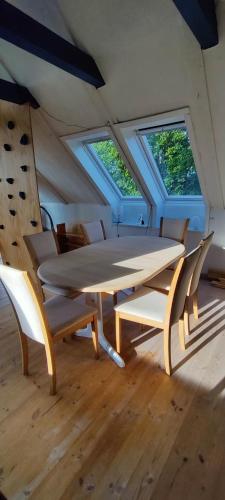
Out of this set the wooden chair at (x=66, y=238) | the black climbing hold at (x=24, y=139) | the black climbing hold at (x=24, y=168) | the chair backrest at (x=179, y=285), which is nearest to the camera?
the chair backrest at (x=179, y=285)

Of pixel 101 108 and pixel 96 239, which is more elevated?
pixel 101 108

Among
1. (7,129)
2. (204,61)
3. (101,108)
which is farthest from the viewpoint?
(7,129)

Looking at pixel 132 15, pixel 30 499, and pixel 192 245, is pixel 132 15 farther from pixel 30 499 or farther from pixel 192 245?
pixel 30 499

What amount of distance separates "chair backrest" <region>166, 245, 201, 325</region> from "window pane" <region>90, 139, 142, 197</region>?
2.35 metres

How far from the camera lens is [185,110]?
7.82 feet

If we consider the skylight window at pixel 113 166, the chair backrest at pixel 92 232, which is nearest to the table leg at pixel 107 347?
the chair backrest at pixel 92 232

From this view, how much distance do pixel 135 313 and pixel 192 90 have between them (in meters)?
1.93

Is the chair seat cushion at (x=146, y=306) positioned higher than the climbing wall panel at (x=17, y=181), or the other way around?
the climbing wall panel at (x=17, y=181)

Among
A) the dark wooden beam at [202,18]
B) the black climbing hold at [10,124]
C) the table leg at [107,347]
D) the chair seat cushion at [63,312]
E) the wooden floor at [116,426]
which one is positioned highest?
the dark wooden beam at [202,18]

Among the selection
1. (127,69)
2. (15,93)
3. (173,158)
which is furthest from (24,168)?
(173,158)

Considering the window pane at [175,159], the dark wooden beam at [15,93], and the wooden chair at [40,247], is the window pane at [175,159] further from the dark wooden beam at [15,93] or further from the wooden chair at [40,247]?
the wooden chair at [40,247]

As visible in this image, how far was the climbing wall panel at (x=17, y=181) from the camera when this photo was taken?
121 inches

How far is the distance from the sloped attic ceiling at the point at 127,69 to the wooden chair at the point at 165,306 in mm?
1457

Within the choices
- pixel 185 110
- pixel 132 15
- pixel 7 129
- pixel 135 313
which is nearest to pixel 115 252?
pixel 135 313
